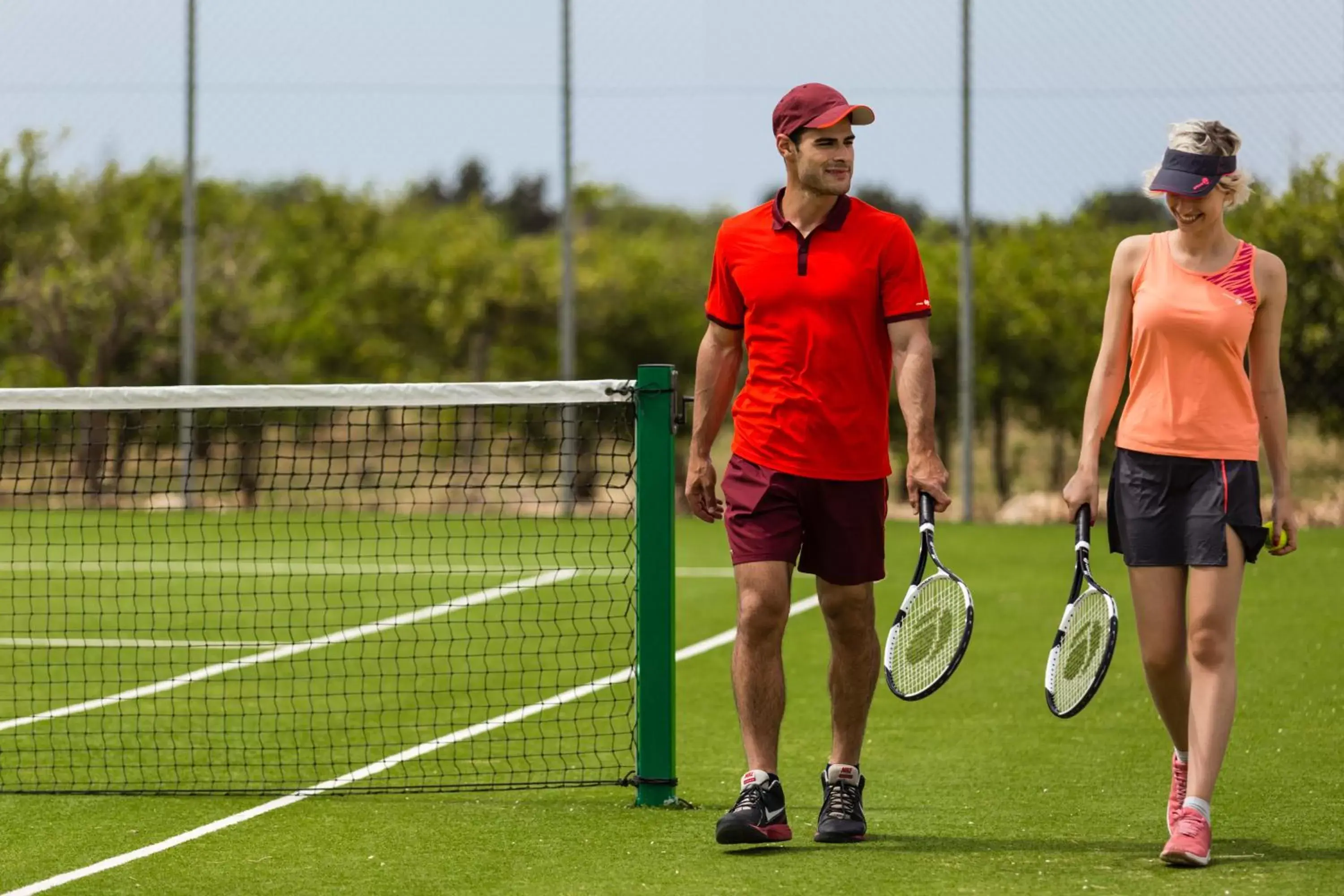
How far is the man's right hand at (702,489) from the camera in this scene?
5.44 meters

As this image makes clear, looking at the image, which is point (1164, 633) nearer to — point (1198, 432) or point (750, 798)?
point (1198, 432)

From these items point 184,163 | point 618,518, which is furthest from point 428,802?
point 184,163

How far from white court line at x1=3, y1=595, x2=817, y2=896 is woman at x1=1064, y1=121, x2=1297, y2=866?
137 cm

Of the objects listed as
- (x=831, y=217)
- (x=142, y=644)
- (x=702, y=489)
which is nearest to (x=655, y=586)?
(x=702, y=489)

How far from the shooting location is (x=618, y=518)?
15.9m

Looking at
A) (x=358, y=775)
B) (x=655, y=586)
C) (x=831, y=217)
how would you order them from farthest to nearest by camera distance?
(x=358, y=775) → (x=655, y=586) → (x=831, y=217)

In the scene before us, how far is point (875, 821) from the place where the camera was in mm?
5633

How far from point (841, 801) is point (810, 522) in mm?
781

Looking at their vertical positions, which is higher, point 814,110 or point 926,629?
point 814,110

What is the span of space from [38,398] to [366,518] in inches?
409

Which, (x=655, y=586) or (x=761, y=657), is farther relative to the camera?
(x=655, y=586)

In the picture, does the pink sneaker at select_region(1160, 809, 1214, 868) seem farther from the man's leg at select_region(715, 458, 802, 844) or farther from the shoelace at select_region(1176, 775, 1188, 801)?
the man's leg at select_region(715, 458, 802, 844)

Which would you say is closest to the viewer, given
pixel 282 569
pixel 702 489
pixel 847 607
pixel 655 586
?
pixel 847 607

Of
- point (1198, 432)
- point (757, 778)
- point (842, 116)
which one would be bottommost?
point (757, 778)
